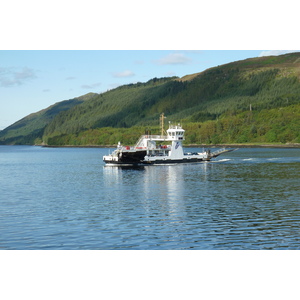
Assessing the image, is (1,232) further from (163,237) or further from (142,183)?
(142,183)

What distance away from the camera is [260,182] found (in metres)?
79.1

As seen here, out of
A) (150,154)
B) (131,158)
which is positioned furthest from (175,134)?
(131,158)

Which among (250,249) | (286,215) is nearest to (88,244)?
(250,249)

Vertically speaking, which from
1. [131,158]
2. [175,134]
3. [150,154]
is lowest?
[131,158]

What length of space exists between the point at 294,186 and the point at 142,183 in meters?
24.9

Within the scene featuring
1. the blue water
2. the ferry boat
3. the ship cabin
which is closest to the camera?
the blue water

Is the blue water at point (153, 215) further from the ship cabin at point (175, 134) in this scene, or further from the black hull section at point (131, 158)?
the black hull section at point (131, 158)

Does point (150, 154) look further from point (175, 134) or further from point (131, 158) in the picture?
point (175, 134)

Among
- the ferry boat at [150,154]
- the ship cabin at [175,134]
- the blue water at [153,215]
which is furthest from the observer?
the ferry boat at [150,154]

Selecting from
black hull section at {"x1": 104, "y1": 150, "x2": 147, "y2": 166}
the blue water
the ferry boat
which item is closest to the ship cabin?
the ferry boat

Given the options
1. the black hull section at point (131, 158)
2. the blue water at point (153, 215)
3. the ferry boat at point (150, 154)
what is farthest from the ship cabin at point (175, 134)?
the blue water at point (153, 215)

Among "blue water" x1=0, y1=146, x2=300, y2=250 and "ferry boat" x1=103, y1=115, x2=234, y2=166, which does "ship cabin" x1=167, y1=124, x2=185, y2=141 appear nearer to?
"ferry boat" x1=103, y1=115, x2=234, y2=166

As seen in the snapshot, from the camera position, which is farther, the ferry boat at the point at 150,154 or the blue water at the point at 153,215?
the ferry boat at the point at 150,154

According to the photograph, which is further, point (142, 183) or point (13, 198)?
point (142, 183)
